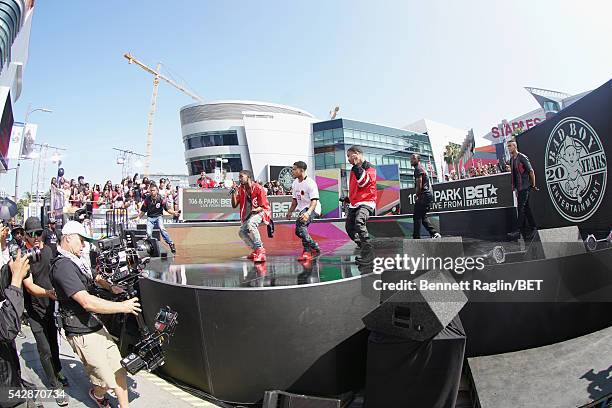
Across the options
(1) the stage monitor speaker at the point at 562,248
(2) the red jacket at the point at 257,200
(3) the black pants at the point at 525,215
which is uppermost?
(2) the red jacket at the point at 257,200

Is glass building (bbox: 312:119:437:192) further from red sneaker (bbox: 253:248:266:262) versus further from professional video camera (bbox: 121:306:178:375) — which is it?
professional video camera (bbox: 121:306:178:375)

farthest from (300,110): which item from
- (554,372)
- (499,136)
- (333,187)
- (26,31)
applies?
(554,372)

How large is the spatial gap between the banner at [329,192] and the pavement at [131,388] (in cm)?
1069

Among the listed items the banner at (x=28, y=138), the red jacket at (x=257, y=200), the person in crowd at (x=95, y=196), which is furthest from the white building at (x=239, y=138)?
the red jacket at (x=257, y=200)

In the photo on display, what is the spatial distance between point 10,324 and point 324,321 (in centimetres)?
268

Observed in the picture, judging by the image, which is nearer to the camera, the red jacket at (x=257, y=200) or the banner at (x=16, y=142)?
the red jacket at (x=257, y=200)

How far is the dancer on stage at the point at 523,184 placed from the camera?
595 cm

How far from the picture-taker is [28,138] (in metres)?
20.6

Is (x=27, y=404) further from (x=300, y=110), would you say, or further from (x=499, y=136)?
(x=300, y=110)

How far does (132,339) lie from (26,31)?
2239cm

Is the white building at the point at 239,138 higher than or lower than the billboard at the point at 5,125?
higher

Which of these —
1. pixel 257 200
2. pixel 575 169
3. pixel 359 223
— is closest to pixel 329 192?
pixel 257 200

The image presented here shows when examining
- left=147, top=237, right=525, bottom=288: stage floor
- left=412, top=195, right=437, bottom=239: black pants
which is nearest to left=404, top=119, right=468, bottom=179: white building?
left=412, top=195, right=437, bottom=239: black pants

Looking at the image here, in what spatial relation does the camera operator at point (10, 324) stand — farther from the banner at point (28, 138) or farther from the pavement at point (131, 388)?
the banner at point (28, 138)
